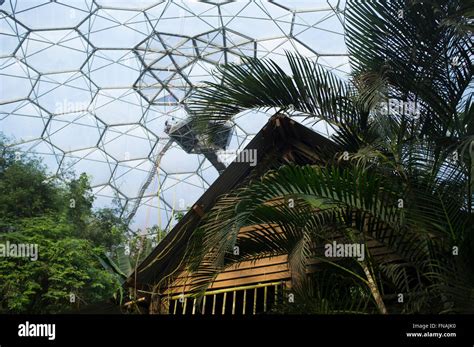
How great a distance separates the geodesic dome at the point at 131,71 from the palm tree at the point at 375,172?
18492mm

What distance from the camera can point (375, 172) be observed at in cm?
536

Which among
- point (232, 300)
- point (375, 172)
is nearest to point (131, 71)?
point (232, 300)

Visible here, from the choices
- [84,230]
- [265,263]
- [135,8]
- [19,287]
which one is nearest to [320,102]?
[265,263]

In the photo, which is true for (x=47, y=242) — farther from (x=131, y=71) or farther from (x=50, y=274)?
(x=131, y=71)

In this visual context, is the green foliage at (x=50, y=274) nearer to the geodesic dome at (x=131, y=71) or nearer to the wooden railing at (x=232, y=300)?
the wooden railing at (x=232, y=300)

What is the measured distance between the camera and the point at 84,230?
18.2 m

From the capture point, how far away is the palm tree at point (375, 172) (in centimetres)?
498

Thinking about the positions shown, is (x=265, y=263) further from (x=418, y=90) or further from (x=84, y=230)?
(x=84, y=230)

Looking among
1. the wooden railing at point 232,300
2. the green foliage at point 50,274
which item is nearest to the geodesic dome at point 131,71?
the green foliage at point 50,274

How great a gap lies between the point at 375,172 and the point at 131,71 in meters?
24.3

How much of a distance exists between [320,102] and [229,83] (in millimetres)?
849

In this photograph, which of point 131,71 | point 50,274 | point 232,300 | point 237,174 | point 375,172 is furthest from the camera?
point 131,71

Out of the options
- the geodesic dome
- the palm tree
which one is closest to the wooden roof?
the palm tree

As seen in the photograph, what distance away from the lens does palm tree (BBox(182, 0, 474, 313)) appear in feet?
16.4
